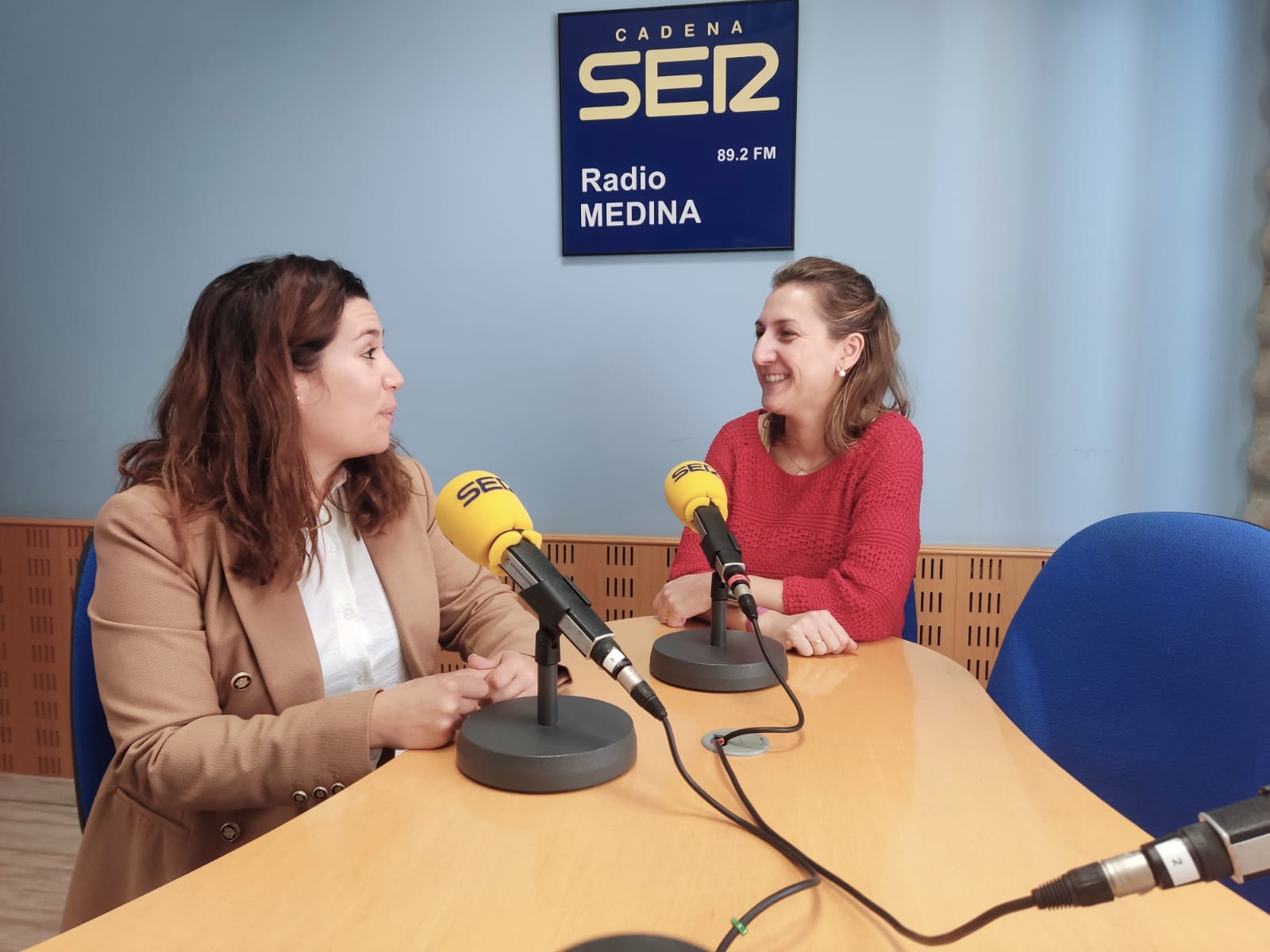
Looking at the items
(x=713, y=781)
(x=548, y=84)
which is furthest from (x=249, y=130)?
(x=713, y=781)

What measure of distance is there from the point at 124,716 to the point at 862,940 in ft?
2.87

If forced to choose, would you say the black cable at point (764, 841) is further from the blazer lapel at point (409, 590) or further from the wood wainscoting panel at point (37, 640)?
the wood wainscoting panel at point (37, 640)

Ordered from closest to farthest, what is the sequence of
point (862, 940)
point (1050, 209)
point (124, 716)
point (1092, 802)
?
point (862, 940) → point (1092, 802) → point (124, 716) → point (1050, 209)

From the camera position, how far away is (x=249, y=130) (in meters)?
2.48

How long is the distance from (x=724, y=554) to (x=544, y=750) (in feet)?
1.16

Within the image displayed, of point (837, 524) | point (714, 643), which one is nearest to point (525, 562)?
point (714, 643)

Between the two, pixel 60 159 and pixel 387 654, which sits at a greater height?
pixel 60 159

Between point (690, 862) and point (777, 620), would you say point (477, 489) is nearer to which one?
point (690, 862)

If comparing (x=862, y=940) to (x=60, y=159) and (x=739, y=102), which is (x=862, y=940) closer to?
Result: (x=739, y=102)

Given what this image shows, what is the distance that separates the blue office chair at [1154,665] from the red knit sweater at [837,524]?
244 millimetres

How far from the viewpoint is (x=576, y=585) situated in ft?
8.17

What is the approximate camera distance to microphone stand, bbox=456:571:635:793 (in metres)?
0.89

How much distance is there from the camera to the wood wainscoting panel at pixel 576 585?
7.57 ft

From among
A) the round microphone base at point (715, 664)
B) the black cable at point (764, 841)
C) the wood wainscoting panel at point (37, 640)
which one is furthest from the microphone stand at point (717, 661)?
the wood wainscoting panel at point (37, 640)
